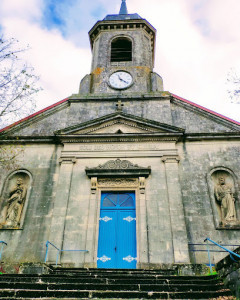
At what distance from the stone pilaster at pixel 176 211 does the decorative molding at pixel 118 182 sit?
1420mm

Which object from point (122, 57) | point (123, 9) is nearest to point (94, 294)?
point (122, 57)

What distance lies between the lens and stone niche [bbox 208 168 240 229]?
37.2 feet

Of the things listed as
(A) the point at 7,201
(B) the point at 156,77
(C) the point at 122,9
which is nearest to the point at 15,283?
(A) the point at 7,201

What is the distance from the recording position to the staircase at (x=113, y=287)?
261 inches

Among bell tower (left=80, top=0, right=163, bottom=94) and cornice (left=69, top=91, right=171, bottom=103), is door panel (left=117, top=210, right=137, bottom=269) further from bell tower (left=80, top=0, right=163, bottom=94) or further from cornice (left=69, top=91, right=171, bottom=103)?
bell tower (left=80, top=0, right=163, bottom=94)

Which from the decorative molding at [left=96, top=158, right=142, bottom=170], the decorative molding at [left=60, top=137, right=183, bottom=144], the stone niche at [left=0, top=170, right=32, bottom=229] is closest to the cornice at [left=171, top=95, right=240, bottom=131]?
the decorative molding at [left=60, top=137, right=183, bottom=144]

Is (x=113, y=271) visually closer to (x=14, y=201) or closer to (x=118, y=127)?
(x=14, y=201)

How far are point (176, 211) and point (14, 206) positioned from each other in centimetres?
657

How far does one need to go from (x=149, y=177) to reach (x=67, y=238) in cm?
412

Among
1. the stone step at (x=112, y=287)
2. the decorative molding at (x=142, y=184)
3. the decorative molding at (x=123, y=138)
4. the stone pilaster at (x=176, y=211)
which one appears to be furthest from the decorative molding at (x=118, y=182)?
the stone step at (x=112, y=287)

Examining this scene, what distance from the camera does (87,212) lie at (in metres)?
11.7

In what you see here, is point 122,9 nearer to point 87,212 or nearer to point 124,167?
point 124,167

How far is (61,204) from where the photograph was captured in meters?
11.9

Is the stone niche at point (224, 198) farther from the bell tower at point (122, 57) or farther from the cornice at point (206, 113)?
the bell tower at point (122, 57)
